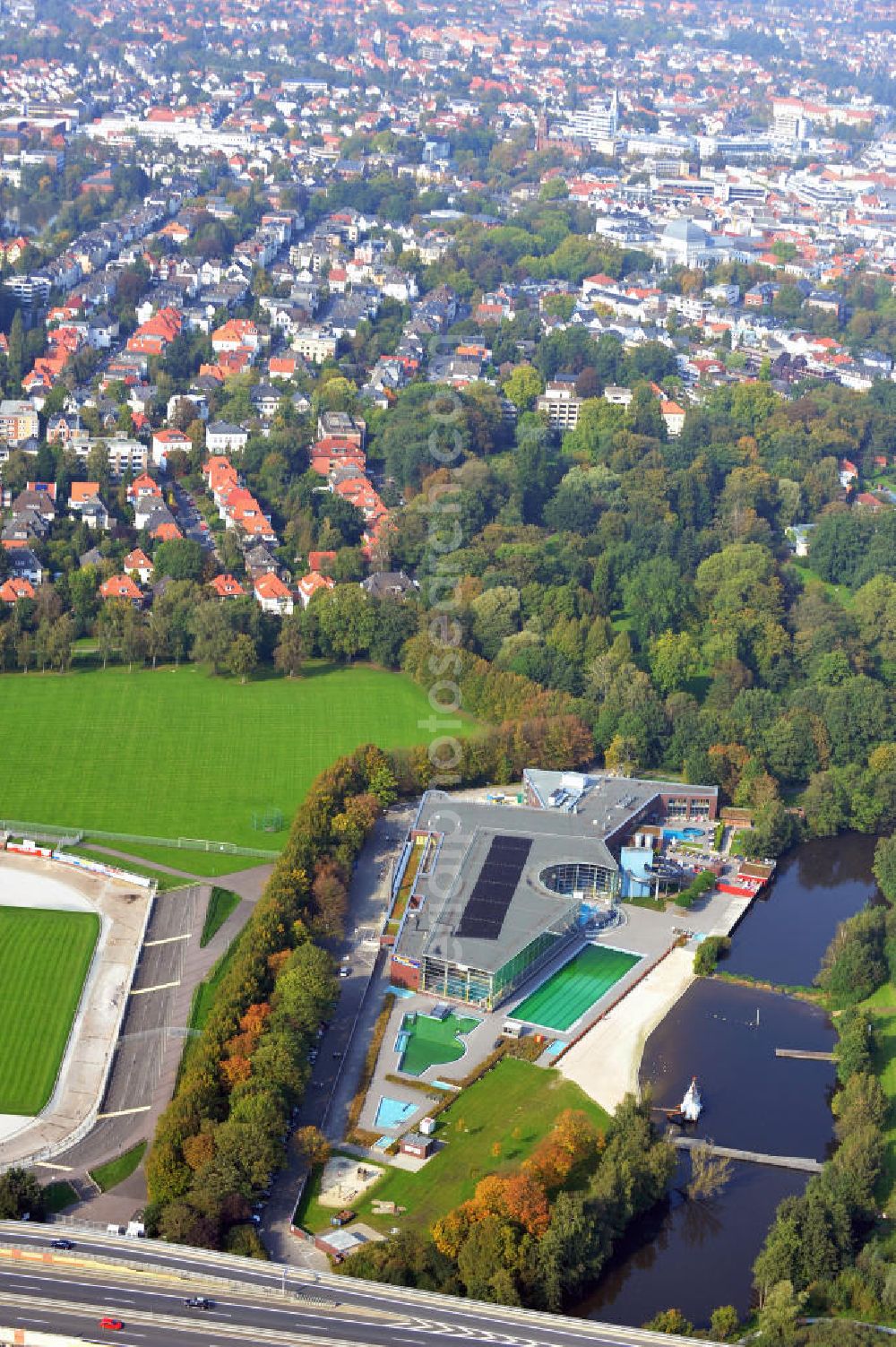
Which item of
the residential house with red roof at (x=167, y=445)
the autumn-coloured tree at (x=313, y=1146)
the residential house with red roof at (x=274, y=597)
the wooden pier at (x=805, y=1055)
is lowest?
the residential house with red roof at (x=167, y=445)

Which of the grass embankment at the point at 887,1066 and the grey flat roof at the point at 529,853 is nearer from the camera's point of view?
the grass embankment at the point at 887,1066

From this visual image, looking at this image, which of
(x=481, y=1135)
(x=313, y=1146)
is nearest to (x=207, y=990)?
(x=313, y=1146)

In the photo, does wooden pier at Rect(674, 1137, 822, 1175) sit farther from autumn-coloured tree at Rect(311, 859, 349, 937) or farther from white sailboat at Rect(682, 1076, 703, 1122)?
autumn-coloured tree at Rect(311, 859, 349, 937)

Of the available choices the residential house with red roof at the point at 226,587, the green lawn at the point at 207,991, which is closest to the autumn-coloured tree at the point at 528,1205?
the green lawn at the point at 207,991

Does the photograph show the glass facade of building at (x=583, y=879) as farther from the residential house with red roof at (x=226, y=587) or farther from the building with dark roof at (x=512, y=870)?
the residential house with red roof at (x=226, y=587)

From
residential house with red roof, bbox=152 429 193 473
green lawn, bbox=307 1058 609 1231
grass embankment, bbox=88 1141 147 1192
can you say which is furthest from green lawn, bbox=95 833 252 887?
residential house with red roof, bbox=152 429 193 473

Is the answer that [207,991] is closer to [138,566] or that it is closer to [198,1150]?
[198,1150]

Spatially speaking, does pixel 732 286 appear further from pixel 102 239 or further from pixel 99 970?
pixel 99 970
